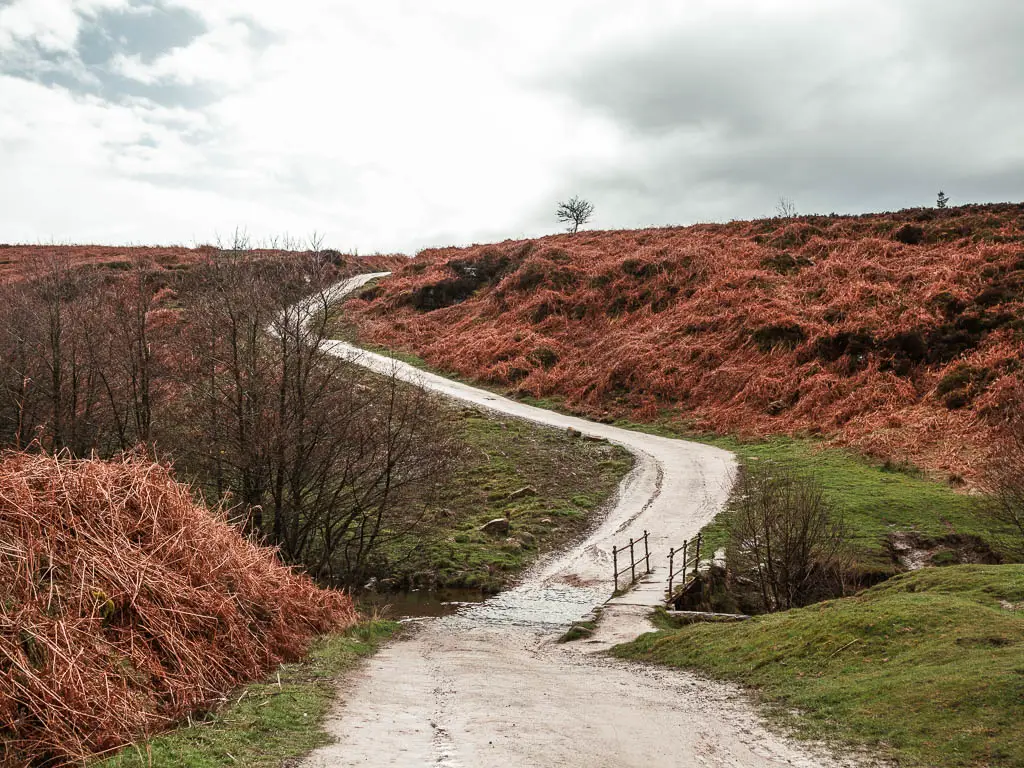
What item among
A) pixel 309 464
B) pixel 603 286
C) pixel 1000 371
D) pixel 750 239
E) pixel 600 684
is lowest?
pixel 600 684

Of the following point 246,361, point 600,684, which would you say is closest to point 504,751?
point 600,684

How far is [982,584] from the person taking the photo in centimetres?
1225

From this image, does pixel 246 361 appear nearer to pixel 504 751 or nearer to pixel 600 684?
pixel 600 684

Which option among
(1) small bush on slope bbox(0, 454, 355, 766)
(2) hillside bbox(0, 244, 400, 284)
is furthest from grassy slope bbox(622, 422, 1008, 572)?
(2) hillside bbox(0, 244, 400, 284)

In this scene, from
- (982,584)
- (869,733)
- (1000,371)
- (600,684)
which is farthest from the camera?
(1000,371)

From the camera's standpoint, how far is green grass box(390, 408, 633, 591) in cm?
2297

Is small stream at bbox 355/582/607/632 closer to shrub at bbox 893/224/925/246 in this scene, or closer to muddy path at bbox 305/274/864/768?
muddy path at bbox 305/274/864/768

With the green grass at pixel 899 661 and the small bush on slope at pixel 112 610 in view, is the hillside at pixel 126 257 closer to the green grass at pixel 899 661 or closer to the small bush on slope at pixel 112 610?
the green grass at pixel 899 661

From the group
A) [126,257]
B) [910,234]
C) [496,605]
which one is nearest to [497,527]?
[496,605]

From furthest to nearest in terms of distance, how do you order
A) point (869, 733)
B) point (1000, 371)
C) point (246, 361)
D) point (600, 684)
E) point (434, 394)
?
point (434, 394) → point (1000, 371) → point (246, 361) → point (600, 684) → point (869, 733)

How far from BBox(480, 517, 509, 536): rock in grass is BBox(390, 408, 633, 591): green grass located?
219 mm

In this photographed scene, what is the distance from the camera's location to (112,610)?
25.2ft

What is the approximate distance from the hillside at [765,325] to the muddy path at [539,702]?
14754 mm

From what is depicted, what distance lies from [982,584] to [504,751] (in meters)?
9.43
